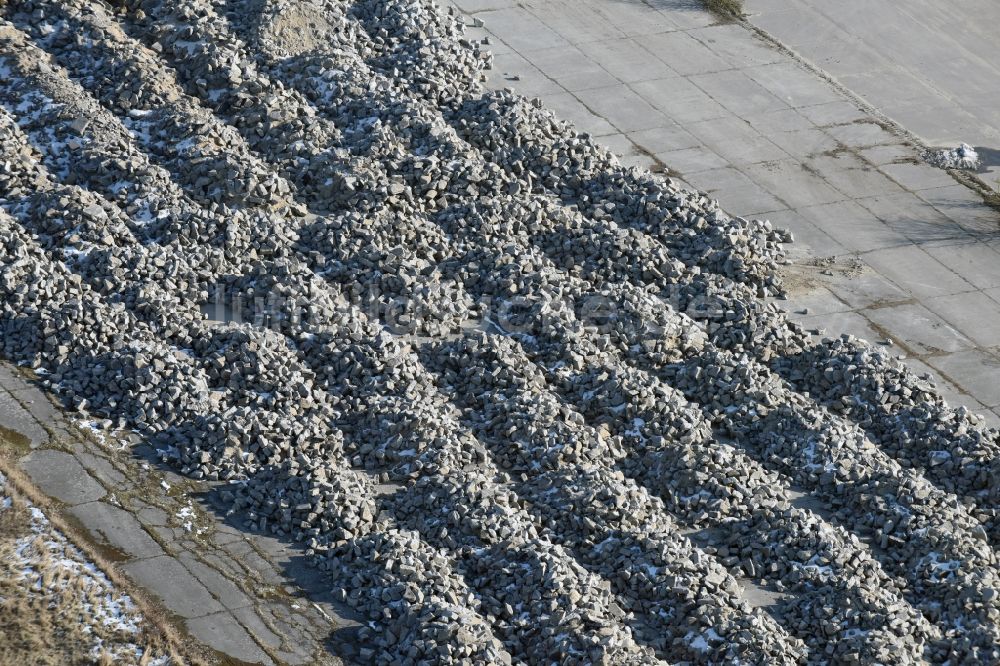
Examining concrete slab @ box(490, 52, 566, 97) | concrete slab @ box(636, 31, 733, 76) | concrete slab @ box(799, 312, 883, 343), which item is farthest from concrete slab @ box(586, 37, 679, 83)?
concrete slab @ box(799, 312, 883, 343)

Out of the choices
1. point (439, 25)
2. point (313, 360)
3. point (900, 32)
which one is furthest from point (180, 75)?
point (900, 32)

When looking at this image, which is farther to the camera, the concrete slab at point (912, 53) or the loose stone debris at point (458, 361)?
the concrete slab at point (912, 53)

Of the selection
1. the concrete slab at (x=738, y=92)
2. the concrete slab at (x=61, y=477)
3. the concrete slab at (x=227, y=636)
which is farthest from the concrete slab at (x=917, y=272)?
the concrete slab at (x=61, y=477)

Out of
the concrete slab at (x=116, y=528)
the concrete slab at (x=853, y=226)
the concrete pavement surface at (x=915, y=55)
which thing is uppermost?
the concrete pavement surface at (x=915, y=55)

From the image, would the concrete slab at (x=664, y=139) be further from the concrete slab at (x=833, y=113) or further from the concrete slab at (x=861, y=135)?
the concrete slab at (x=861, y=135)

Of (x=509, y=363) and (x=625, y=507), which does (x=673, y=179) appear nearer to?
(x=509, y=363)

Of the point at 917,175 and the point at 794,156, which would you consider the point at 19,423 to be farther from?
the point at 917,175
